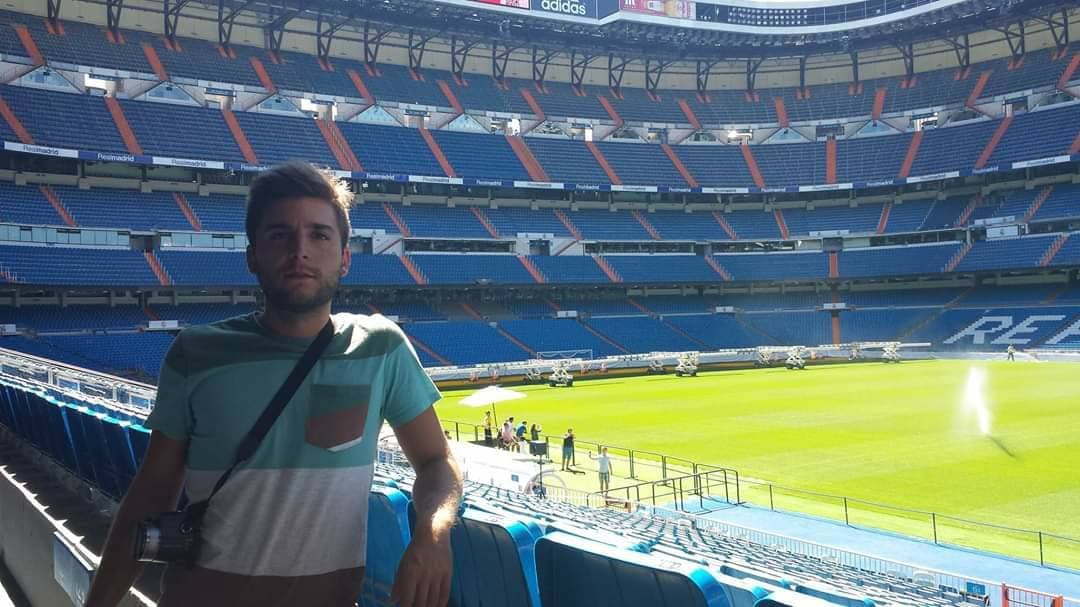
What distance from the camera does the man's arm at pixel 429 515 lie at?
7.59 feet

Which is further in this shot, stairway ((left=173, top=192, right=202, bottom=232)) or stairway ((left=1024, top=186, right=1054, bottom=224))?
stairway ((left=1024, top=186, right=1054, bottom=224))

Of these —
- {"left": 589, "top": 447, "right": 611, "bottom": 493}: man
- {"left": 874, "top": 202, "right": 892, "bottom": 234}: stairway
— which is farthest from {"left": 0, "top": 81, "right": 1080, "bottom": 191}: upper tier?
{"left": 589, "top": 447, "right": 611, "bottom": 493}: man

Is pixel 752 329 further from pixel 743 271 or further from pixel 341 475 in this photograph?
pixel 341 475

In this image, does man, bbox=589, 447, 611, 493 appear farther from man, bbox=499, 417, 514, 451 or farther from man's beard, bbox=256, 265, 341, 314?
man's beard, bbox=256, 265, 341, 314

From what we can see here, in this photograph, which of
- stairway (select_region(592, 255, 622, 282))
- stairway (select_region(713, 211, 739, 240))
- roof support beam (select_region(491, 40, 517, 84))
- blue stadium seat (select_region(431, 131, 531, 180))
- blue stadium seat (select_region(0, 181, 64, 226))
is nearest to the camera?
blue stadium seat (select_region(0, 181, 64, 226))

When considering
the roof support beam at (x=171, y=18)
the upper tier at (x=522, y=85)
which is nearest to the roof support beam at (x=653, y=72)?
the upper tier at (x=522, y=85)

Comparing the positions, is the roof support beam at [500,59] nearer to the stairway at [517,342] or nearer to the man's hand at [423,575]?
the stairway at [517,342]

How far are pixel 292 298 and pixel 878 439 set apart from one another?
81.6ft

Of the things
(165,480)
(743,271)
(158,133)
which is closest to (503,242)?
(743,271)

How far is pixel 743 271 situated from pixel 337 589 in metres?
68.0

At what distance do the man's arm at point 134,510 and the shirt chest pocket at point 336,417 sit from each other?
0.45 metres

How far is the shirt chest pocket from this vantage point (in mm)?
2371

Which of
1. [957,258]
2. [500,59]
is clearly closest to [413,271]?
[500,59]

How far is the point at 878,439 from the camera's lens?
2433 centimetres
